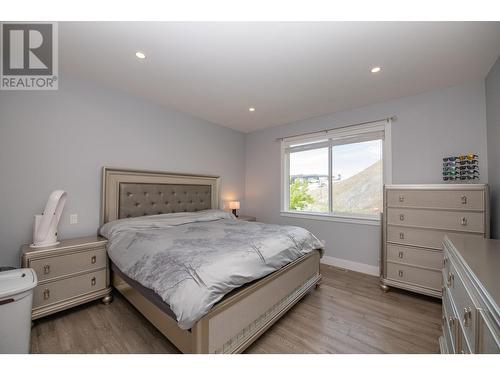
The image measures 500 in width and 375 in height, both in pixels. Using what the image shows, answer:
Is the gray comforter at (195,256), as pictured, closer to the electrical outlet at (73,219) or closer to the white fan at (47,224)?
the electrical outlet at (73,219)

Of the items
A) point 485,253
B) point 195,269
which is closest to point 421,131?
point 485,253

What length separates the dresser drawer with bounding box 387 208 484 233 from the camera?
6.40ft

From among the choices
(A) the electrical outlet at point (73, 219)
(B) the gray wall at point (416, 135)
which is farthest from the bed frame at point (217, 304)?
(B) the gray wall at point (416, 135)

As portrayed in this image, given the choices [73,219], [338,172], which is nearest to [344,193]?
[338,172]

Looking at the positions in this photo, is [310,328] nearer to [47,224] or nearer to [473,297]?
[473,297]

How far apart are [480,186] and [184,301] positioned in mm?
2747

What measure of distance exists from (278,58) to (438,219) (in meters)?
2.31

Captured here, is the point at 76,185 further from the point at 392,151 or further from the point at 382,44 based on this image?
the point at 392,151

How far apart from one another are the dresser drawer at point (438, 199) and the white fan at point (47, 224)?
3532 millimetres

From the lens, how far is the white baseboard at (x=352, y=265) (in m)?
2.91

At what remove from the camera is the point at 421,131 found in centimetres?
260

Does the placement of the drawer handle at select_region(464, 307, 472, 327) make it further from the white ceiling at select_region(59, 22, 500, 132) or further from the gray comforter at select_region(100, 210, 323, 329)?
the white ceiling at select_region(59, 22, 500, 132)

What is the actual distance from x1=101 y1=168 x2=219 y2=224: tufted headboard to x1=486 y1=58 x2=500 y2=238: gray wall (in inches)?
140

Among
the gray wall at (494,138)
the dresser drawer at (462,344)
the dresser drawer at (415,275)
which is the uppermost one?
the gray wall at (494,138)
